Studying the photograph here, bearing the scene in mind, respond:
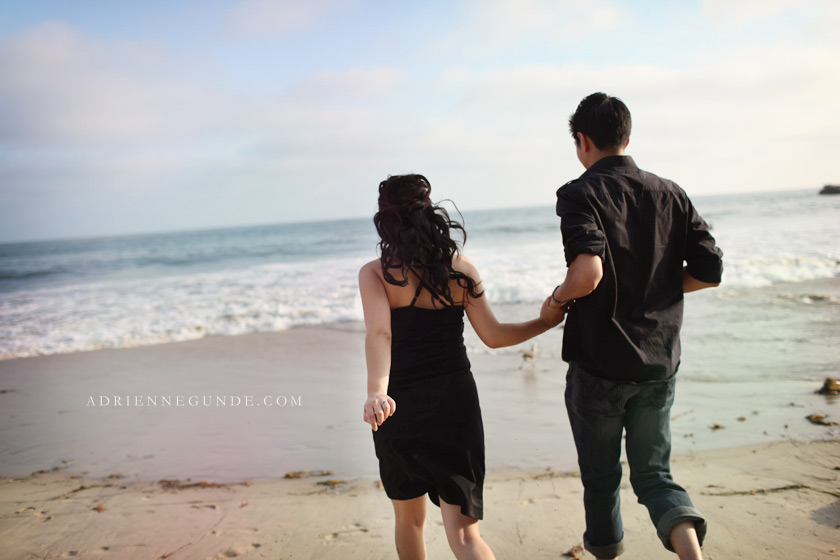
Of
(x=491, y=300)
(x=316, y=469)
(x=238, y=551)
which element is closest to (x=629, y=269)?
(x=238, y=551)

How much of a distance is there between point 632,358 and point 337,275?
14939mm

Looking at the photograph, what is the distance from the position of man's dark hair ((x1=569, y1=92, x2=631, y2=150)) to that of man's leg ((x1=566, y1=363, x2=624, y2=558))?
3.04 ft

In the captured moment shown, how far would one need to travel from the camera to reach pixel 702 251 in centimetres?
231

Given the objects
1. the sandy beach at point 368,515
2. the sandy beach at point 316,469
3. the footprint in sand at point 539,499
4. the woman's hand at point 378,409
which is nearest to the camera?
the woman's hand at point 378,409

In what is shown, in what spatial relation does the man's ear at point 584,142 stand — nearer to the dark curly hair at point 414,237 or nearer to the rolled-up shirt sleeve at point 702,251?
the rolled-up shirt sleeve at point 702,251

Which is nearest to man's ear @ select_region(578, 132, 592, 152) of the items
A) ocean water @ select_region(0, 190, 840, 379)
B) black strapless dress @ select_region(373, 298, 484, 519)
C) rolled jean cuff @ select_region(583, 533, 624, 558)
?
black strapless dress @ select_region(373, 298, 484, 519)

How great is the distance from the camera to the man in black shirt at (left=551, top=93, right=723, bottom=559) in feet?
6.99

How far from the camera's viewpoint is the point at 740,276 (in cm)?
1163

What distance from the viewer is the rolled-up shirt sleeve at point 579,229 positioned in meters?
2.02

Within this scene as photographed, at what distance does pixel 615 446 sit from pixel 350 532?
67.9 inches


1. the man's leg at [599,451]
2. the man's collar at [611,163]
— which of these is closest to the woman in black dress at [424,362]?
the man's leg at [599,451]

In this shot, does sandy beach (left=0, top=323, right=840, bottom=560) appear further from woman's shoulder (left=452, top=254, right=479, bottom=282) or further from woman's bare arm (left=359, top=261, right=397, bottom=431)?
woman's shoulder (left=452, top=254, right=479, bottom=282)

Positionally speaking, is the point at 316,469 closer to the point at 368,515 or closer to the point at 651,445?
the point at 368,515

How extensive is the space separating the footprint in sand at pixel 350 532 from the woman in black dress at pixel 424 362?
1167 mm
